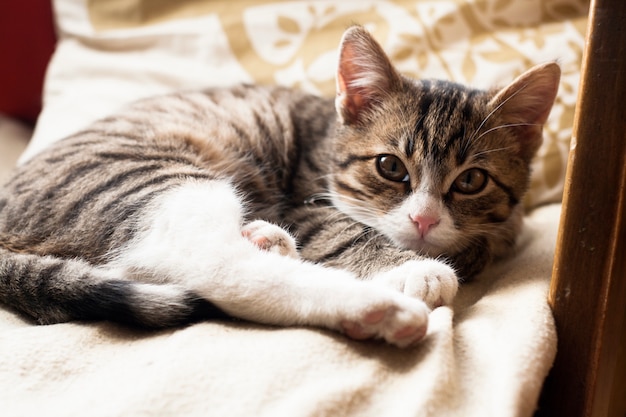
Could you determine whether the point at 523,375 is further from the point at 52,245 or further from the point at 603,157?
the point at 52,245

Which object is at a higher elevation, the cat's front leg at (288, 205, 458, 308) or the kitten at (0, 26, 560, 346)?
the kitten at (0, 26, 560, 346)

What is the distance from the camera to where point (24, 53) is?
A: 80.8 inches

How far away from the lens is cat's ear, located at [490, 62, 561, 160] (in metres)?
1.24

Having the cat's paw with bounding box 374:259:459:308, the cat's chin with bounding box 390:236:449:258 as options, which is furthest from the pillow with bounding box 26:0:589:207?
the cat's paw with bounding box 374:259:459:308

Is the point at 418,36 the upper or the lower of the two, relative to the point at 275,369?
upper

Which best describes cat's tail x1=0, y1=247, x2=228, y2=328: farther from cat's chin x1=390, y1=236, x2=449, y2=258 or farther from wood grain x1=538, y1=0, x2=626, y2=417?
wood grain x1=538, y1=0, x2=626, y2=417

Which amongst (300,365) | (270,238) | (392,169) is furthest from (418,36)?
(300,365)

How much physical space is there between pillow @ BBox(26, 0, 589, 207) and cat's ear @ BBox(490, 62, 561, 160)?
0.35 metres

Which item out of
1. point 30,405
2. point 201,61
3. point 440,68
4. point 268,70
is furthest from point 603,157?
point 201,61

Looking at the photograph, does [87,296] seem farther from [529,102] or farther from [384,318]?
[529,102]

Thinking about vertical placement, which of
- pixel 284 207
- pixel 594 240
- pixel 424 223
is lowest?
pixel 284 207

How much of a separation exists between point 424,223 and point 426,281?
166 millimetres

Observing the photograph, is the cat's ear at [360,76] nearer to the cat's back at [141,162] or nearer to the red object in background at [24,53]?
the cat's back at [141,162]

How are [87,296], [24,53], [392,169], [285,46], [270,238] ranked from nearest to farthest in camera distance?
1. [87,296]
2. [270,238]
3. [392,169]
4. [285,46]
5. [24,53]
